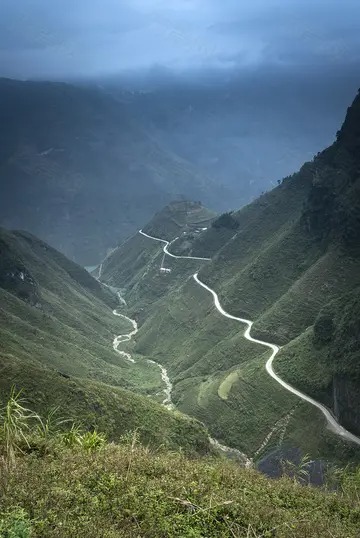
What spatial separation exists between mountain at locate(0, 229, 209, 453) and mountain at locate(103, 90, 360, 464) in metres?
13.3

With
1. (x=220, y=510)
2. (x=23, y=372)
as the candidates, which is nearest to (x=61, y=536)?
(x=220, y=510)

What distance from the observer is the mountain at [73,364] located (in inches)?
2062

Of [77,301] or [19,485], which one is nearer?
[19,485]

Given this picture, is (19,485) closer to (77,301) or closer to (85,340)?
(85,340)

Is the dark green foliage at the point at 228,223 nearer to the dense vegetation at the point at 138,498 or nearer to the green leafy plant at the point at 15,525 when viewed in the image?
the dense vegetation at the point at 138,498

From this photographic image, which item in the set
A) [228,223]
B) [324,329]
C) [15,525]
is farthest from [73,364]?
[228,223]

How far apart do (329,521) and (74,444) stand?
10.3m

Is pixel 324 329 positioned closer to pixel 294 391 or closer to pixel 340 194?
pixel 294 391

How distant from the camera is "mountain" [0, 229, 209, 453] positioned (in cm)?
5238

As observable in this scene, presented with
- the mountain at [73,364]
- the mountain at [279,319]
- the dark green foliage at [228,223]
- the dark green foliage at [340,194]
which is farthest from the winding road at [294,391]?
the dark green foliage at [228,223]

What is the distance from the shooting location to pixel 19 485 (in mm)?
14289

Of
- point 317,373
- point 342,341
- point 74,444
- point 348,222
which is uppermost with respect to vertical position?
point 348,222

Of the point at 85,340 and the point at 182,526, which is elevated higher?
the point at 182,526

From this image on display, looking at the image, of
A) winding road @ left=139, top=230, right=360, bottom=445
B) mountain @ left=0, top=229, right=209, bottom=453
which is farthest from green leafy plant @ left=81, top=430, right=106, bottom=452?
winding road @ left=139, top=230, right=360, bottom=445
